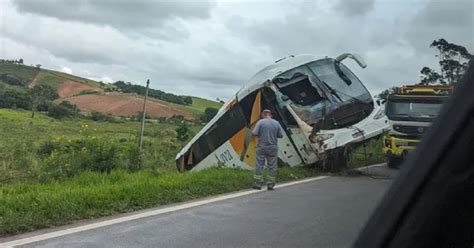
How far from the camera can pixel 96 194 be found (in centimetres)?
789

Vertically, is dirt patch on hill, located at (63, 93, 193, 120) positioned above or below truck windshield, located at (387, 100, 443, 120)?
above

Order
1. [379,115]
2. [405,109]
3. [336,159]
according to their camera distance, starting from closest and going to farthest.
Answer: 1. [336,159]
2. [379,115]
3. [405,109]

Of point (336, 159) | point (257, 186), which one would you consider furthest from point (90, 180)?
point (336, 159)

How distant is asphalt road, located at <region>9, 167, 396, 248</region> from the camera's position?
19.4 ft

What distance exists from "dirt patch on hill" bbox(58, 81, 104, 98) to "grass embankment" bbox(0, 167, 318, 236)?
249 ft

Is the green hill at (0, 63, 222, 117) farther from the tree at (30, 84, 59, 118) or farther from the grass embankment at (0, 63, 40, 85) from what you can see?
the tree at (30, 84, 59, 118)

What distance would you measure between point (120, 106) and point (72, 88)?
97.9 ft

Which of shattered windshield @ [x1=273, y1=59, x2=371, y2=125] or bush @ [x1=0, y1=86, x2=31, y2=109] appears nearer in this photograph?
shattered windshield @ [x1=273, y1=59, x2=371, y2=125]

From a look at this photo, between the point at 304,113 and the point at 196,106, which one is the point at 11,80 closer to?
the point at 196,106

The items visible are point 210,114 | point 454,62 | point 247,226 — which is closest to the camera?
point 454,62

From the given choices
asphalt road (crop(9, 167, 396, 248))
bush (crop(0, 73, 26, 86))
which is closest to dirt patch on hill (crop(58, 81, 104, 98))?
bush (crop(0, 73, 26, 86))

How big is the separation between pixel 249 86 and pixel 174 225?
787 cm

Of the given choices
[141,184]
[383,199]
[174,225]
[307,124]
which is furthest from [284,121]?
[383,199]

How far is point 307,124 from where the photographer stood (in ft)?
44.5
